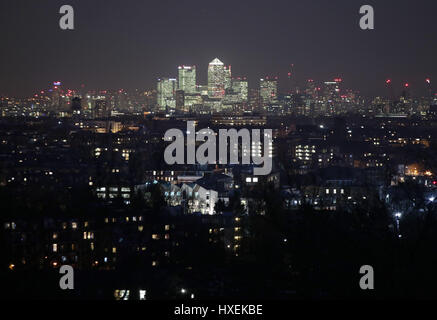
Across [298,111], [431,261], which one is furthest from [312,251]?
[298,111]

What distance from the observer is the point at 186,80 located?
71500 mm

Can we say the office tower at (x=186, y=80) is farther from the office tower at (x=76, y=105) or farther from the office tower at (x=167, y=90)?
the office tower at (x=76, y=105)

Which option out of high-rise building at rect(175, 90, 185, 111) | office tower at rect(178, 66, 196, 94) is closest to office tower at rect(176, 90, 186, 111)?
high-rise building at rect(175, 90, 185, 111)

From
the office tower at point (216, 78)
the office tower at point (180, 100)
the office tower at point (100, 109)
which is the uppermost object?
the office tower at point (216, 78)

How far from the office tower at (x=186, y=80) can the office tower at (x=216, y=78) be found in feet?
8.27

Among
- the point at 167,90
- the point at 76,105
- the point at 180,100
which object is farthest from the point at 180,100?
the point at 76,105

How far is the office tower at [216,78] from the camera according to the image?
225 ft

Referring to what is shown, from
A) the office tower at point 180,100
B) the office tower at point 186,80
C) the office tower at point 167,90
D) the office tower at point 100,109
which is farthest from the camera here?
the office tower at point 186,80

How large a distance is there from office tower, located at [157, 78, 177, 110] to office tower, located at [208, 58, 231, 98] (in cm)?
401

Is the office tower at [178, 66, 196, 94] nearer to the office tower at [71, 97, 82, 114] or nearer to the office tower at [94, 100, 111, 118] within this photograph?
the office tower at [94, 100, 111, 118]

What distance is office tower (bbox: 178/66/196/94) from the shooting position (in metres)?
70.9

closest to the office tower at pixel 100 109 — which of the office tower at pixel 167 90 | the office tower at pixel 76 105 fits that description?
the office tower at pixel 76 105
